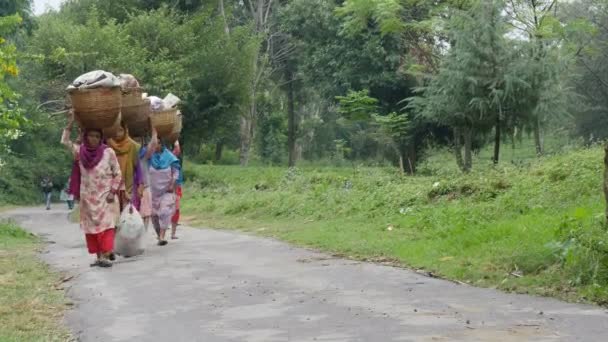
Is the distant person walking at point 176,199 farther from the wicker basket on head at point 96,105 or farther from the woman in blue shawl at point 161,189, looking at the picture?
the wicker basket on head at point 96,105

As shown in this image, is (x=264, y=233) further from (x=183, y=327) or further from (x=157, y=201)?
(x=183, y=327)

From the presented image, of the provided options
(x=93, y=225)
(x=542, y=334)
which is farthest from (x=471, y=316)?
(x=93, y=225)

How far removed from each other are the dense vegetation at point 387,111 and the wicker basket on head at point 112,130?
1.79m

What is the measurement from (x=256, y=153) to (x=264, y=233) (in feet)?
153

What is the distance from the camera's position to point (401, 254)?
34.2ft

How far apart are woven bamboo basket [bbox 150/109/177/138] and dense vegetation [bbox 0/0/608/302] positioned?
8.27 ft

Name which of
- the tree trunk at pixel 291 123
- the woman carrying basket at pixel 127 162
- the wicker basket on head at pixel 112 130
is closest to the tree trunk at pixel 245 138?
the tree trunk at pixel 291 123

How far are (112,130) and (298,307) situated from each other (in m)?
4.77

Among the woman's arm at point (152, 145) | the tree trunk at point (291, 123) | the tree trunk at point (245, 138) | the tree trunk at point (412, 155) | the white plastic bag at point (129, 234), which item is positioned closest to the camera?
the white plastic bag at point (129, 234)

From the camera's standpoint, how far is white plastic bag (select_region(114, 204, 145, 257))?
35.1 feet

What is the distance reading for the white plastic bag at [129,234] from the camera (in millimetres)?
10688

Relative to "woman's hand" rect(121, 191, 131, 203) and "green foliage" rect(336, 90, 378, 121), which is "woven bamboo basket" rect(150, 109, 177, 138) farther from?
"green foliage" rect(336, 90, 378, 121)

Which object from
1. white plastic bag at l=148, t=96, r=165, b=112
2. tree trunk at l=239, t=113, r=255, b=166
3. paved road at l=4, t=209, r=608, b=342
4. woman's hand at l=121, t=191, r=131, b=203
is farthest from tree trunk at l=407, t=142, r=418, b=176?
paved road at l=4, t=209, r=608, b=342

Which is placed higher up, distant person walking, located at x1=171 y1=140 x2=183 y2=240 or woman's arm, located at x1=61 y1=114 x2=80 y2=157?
A: woman's arm, located at x1=61 y1=114 x2=80 y2=157
